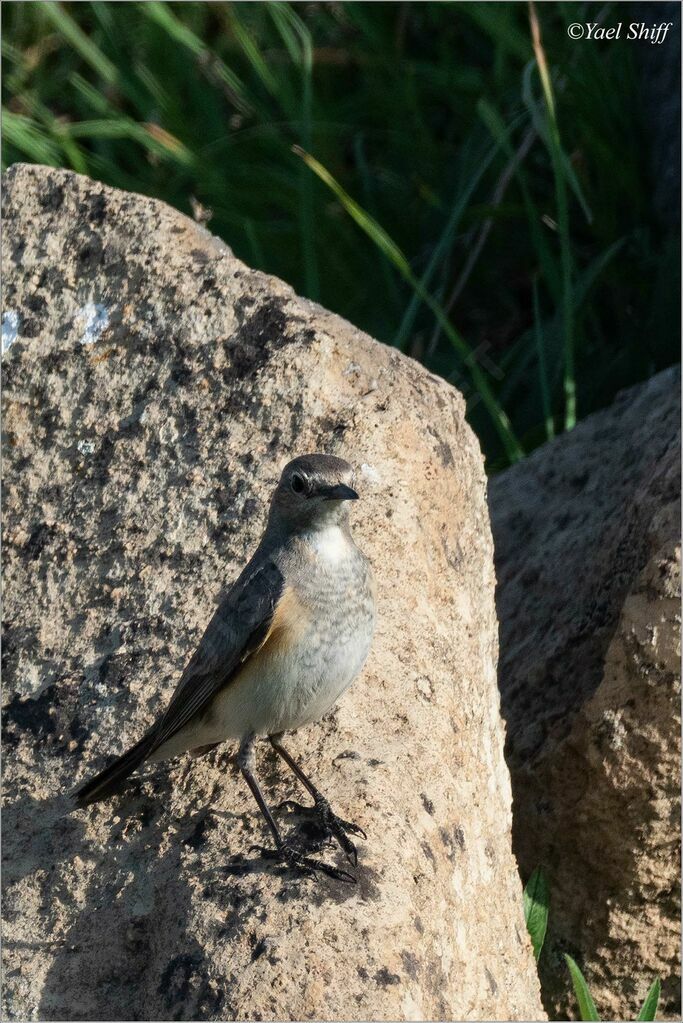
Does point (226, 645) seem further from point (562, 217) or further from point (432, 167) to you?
point (432, 167)

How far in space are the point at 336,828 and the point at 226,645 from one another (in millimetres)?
684

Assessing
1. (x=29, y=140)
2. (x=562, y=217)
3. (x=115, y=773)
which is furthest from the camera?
(x=29, y=140)

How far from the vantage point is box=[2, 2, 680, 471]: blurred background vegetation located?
23.1ft

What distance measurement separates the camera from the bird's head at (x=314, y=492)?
154 inches

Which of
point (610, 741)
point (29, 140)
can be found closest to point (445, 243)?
point (29, 140)

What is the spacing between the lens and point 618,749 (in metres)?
4.52

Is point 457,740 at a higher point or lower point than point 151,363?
lower

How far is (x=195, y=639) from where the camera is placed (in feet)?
13.8

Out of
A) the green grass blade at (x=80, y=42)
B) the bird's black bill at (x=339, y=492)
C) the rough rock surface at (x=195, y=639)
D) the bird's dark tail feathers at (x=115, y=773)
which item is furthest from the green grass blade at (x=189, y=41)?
the bird's dark tail feathers at (x=115, y=773)

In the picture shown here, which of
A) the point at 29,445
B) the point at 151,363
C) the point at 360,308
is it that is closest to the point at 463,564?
the point at 151,363

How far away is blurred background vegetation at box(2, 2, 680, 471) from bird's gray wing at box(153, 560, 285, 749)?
111 inches

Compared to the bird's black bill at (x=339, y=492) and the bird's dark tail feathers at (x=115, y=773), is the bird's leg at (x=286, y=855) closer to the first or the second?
the bird's dark tail feathers at (x=115, y=773)

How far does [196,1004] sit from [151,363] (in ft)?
7.73

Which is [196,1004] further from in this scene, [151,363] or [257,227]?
[257,227]
